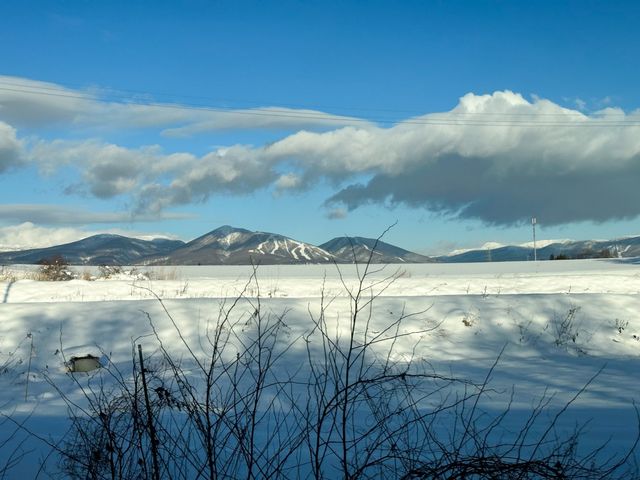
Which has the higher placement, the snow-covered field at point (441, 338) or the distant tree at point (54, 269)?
the distant tree at point (54, 269)

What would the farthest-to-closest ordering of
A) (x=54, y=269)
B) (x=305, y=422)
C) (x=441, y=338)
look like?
(x=54, y=269) < (x=441, y=338) < (x=305, y=422)

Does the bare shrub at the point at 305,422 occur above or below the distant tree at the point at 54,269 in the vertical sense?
below

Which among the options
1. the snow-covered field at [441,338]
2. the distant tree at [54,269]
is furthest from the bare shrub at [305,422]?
the distant tree at [54,269]

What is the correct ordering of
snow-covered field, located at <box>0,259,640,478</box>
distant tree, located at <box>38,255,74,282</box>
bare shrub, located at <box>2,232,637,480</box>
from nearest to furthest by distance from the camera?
bare shrub, located at <box>2,232,637,480</box>
snow-covered field, located at <box>0,259,640,478</box>
distant tree, located at <box>38,255,74,282</box>

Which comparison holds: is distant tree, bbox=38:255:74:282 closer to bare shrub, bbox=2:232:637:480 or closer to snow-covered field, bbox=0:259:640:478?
snow-covered field, bbox=0:259:640:478

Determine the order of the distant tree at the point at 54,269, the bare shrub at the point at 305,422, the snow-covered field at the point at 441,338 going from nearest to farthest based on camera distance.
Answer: the bare shrub at the point at 305,422 → the snow-covered field at the point at 441,338 → the distant tree at the point at 54,269

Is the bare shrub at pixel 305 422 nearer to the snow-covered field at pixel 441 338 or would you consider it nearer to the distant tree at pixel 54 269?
the snow-covered field at pixel 441 338

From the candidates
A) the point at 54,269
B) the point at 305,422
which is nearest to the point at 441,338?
the point at 305,422

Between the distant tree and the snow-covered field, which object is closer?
the snow-covered field

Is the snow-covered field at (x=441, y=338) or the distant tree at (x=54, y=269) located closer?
the snow-covered field at (x=441, y=338)

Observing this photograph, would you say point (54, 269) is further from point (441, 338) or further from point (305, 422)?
point (305, 422)

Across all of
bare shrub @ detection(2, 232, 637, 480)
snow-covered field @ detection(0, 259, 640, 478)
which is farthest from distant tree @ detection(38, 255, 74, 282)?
bare shrub @ detection(2, 232, 637, 480)

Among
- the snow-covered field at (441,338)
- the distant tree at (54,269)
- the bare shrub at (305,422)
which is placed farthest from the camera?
the distant tree at (54,269)

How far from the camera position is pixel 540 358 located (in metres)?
10.7
